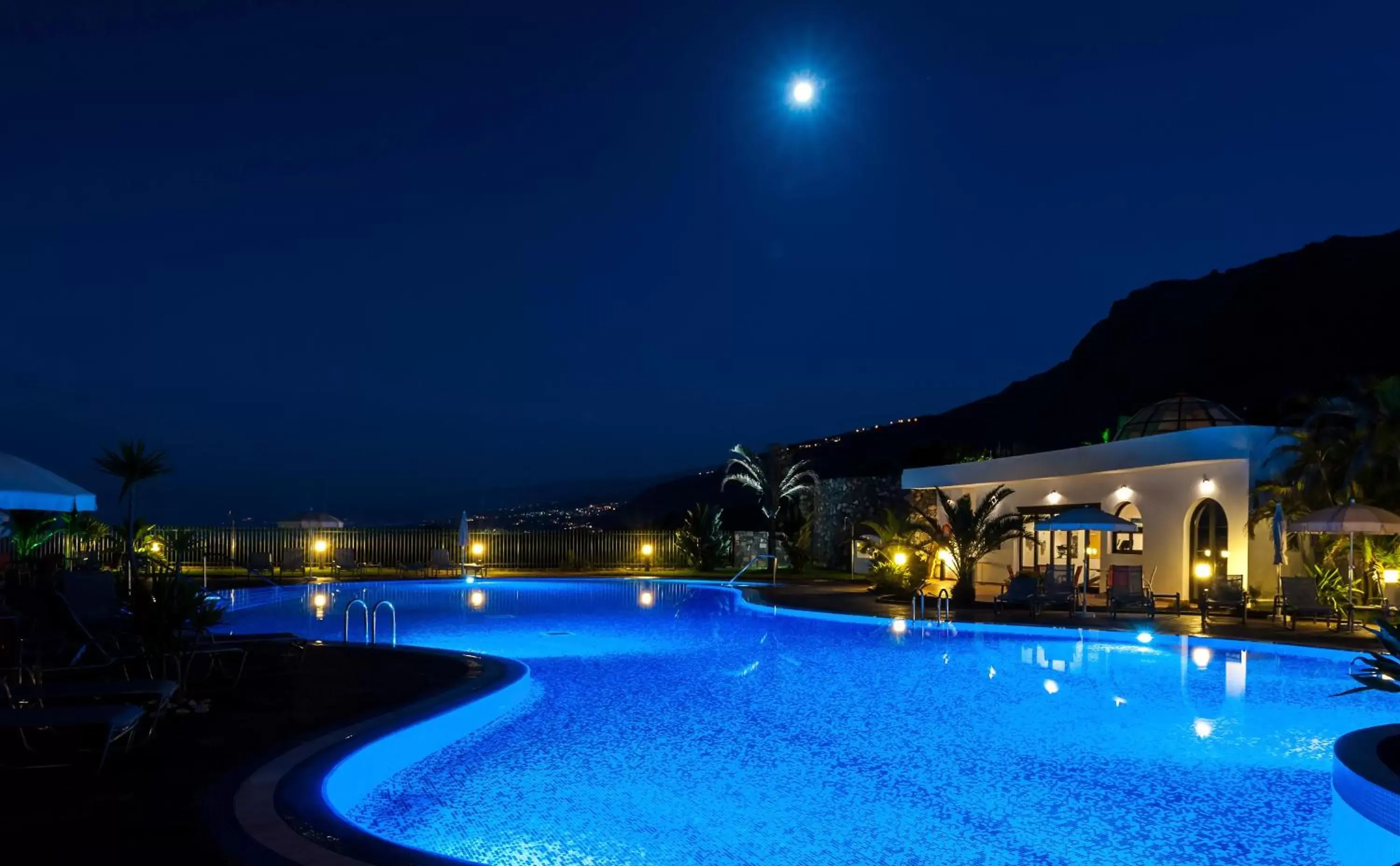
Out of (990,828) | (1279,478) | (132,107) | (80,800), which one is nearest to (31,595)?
(80,800)

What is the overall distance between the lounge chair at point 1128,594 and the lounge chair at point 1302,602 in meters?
1.71

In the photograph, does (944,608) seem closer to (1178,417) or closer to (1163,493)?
(1163,493)

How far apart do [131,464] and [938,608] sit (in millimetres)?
13056

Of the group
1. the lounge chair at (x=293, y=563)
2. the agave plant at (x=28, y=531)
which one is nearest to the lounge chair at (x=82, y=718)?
the agave plant at (x=28, y=531)

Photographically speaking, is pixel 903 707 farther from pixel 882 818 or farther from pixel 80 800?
pixel 80 800

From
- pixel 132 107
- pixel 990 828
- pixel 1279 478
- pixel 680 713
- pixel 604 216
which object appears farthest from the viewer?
pixel 604 216

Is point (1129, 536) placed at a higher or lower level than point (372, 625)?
higher

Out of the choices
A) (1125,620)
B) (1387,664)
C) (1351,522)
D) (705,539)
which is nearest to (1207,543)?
(1125,620)

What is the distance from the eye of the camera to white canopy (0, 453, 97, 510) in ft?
33.9

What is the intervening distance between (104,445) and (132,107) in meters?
5.94

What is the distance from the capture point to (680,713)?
903cm

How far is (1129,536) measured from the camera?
19.5m

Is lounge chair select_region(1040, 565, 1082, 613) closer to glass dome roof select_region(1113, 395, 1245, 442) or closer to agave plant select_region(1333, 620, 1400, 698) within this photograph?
glass dome roof select_region(1113, 395, 1245, 442)

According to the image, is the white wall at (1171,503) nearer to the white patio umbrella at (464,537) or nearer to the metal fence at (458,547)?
the metal fence at (458,547)
